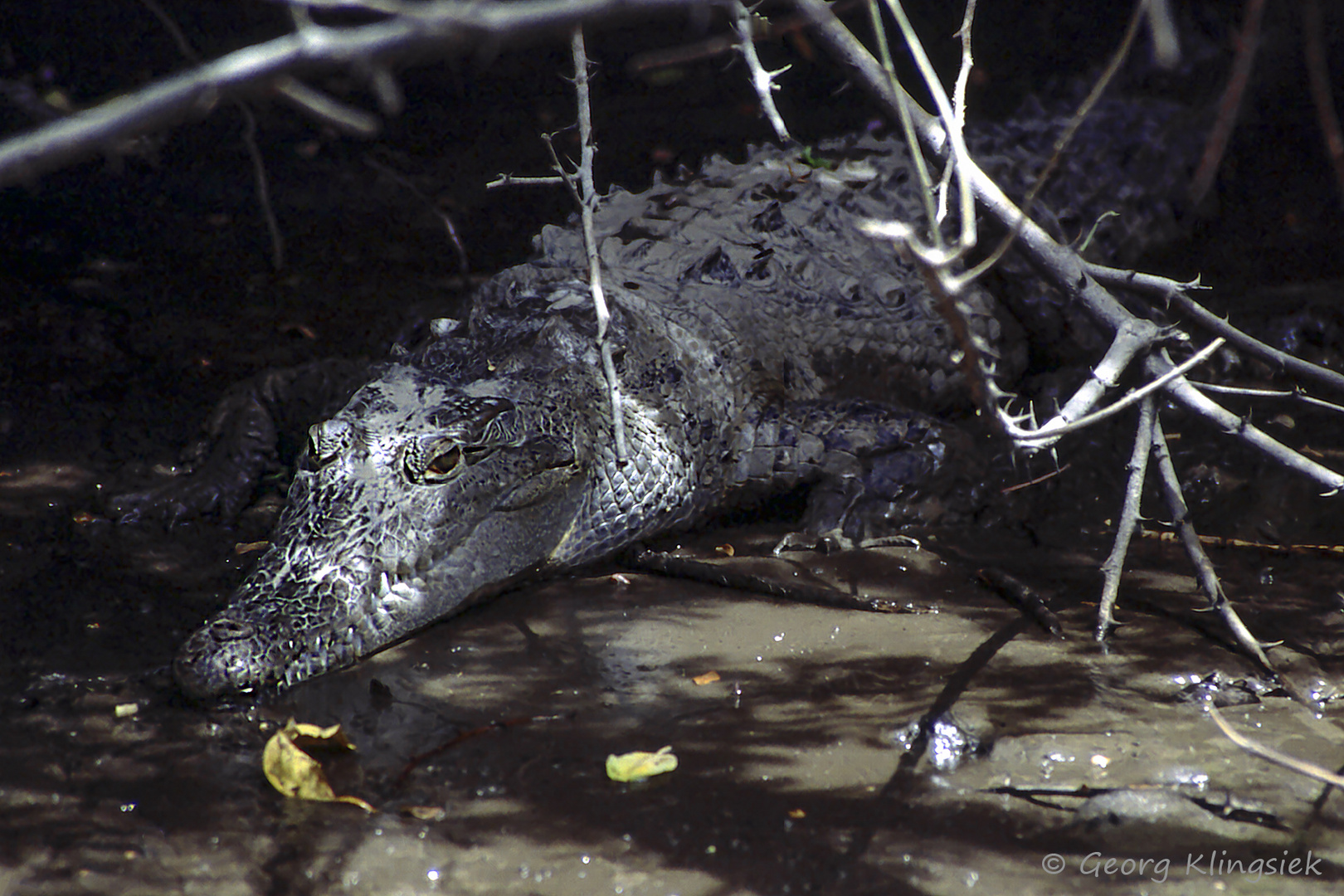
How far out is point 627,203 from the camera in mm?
5234

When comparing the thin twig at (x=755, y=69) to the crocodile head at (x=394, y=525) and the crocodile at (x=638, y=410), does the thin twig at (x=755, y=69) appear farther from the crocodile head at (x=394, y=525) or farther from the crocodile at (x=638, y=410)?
the crocodile head at (x=394, y=525)

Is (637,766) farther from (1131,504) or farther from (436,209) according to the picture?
(436,209)

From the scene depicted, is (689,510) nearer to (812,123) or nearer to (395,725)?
(395,725)

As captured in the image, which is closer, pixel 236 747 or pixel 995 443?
pixel 236 747

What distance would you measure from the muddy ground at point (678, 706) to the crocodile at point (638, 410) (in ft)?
0.59

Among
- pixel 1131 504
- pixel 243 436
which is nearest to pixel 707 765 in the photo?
pixel 1131 504

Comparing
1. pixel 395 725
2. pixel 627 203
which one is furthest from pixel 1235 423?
pixel 627 203

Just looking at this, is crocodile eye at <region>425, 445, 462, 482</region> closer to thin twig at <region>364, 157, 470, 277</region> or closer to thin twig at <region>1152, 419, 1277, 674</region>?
thin twig at <region>1152, 419, 1277, 674</region>

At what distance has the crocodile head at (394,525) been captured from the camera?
2.66 meters

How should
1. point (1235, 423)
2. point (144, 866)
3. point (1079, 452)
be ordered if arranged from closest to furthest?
1. point (144, 866)
2. point (1235, 423)
3. point (1079, 452)

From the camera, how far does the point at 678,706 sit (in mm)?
2613

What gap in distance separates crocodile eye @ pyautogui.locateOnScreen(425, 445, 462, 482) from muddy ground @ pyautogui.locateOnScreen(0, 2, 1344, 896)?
48 centimetres

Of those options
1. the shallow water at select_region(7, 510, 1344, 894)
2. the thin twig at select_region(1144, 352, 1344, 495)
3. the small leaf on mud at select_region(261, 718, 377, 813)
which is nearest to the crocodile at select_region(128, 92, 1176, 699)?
the shallow water at select_region(7, 510, 1344, 894)

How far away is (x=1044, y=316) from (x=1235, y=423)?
2885 millimetres
